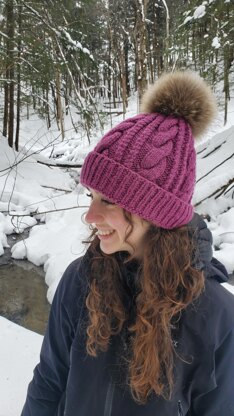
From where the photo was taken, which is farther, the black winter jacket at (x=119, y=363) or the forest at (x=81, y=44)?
the forest at (x=81, y=44)

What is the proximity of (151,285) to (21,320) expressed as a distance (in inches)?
150

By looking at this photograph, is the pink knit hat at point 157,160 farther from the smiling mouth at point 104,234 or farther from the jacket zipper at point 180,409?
the jacket zipper at point 180,409

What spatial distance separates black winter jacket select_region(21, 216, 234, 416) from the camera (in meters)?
1.08

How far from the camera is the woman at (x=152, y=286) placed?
1.09 metres

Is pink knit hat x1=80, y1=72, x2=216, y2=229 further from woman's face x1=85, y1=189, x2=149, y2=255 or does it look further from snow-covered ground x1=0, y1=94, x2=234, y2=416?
snow-covered ground x1=0, y1=94, x2=234, y2=416

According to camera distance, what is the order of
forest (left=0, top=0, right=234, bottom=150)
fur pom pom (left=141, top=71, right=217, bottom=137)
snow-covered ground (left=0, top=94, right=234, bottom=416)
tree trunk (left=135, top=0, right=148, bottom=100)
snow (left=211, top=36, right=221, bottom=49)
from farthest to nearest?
snow (left=211, top=36, right=221, bottom=49) → tree trunk (left=135, top=0, right=148, bottom=100) → forest (left=0, top=0, right=234, bottom=150) → snow-covered ground (left=0, top=94, right=234, bottom=416) → fur pom pom (left=141, top=71, right=217, bottom=137)

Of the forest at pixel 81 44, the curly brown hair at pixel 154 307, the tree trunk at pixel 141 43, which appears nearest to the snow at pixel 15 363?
the curly brown hair at pixel 154 307

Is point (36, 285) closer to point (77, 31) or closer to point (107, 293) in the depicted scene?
point (107, 293)

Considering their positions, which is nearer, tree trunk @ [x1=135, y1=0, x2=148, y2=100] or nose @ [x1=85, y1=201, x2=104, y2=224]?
nose @ [x1=85, y1=201, x2=104, y2=224]

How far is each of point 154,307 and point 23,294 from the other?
4378 mm

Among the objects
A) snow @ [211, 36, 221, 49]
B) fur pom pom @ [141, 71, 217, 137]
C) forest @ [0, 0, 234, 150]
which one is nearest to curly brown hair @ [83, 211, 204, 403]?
fur pom pom @ [141, 71, 217, 137]

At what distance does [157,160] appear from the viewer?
1080mm

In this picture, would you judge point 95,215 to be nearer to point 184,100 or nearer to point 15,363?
point 184,100

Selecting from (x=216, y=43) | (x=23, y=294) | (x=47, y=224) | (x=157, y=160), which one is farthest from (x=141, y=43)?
(x=157, y=160)
